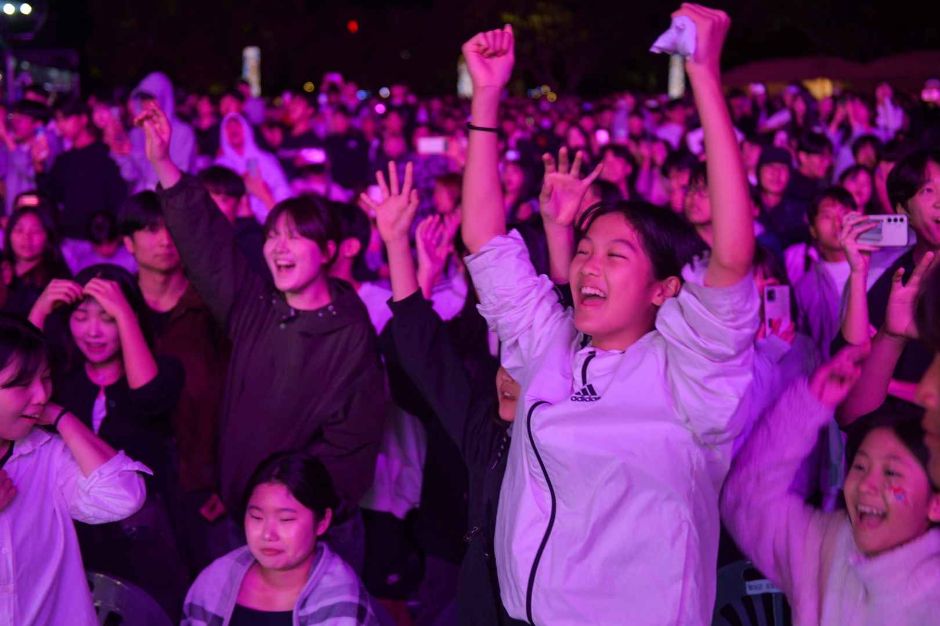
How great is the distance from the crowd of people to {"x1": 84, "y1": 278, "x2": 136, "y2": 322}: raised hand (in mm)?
14

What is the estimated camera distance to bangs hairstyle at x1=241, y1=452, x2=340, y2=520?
348 centimetres

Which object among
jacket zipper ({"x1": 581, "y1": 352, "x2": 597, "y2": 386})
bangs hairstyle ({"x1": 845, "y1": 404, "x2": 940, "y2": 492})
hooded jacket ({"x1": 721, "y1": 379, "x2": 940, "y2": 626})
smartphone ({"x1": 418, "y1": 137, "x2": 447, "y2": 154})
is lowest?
hooded jacket ({"x1": 721, "y1": 379, "x2": 940, "y2": 626})

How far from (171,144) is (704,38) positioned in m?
6.29

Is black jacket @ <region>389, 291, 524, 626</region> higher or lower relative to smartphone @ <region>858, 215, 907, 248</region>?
lower

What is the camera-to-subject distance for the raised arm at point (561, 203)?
2992 mm

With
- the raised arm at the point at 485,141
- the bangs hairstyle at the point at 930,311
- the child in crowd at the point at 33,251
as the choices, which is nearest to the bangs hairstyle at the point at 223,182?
the child in crowd at the point at 33,251

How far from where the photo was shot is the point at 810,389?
2.44 meters

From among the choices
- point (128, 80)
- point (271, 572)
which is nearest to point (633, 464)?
point (271, 572)

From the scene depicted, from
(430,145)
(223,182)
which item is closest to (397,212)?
(223,182)

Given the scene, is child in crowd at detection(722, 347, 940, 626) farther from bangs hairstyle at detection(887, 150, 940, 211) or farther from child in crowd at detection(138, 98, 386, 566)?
child in crowd at detection(138, 98, 386, 566)

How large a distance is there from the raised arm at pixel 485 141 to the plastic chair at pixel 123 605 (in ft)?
4.57

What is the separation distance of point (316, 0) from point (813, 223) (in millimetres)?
40944

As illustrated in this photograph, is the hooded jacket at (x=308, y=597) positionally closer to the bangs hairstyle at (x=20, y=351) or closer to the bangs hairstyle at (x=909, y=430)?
the bangs hairstyle at (x=20, y=351)

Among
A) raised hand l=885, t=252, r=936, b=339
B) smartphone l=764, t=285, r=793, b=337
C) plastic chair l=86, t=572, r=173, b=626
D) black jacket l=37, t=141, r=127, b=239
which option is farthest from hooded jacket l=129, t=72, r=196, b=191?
raised hand l=885, t=252, r=936, b=339
